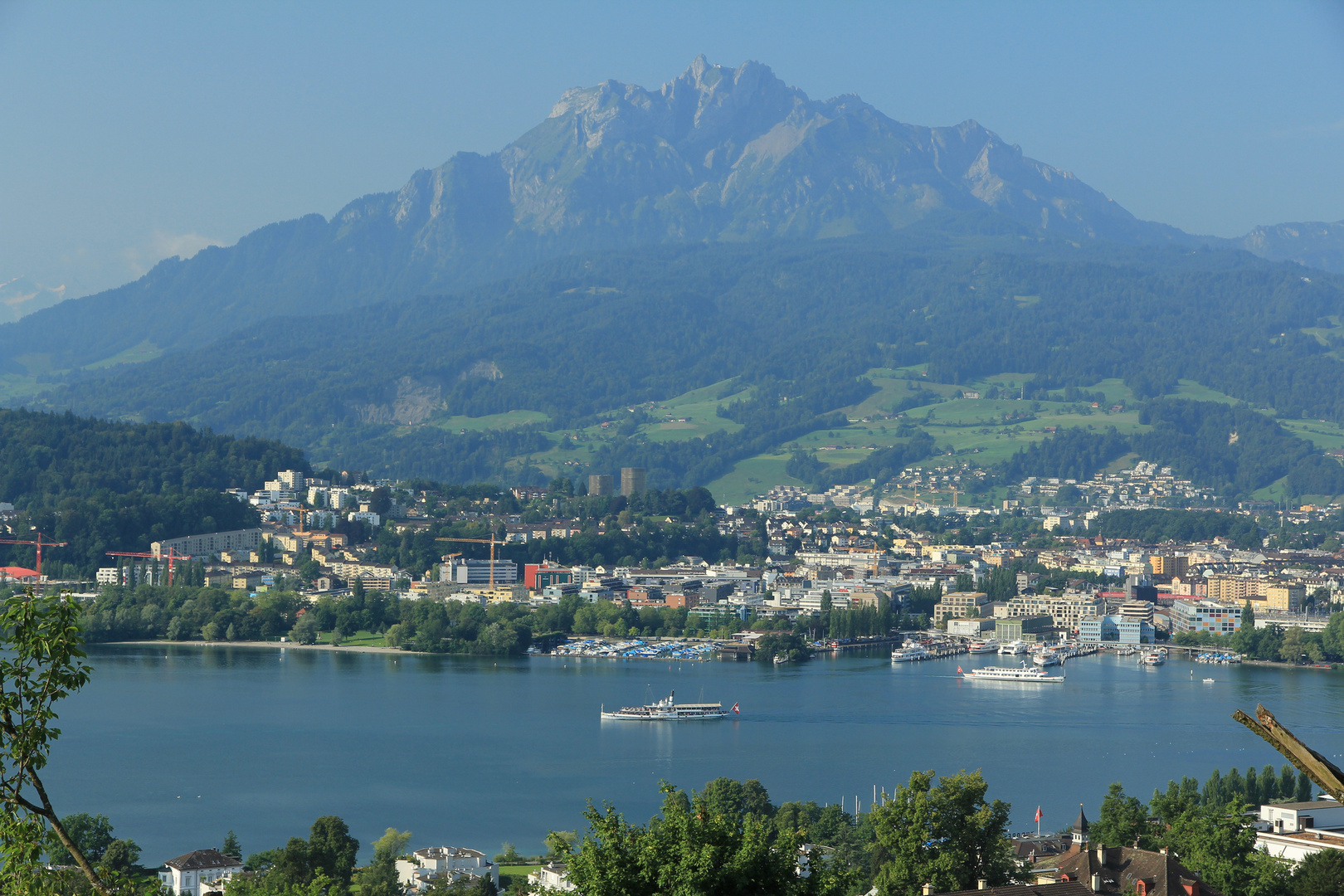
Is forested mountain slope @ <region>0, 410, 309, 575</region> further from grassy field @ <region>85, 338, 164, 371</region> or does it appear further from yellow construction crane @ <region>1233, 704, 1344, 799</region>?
grassy field @ <region>85, 338, 164, 371</region>

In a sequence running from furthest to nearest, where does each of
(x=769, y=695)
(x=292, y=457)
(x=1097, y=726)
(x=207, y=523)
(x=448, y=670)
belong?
(x=292, y=457) → (x=207, y=523) → (x=448, y=670) → (x=769, y=695) → (x=1097, y=726)

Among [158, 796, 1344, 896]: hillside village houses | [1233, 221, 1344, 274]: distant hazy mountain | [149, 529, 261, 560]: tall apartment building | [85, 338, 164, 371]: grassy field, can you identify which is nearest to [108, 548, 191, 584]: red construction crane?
[149, 529, 261, 560]: tall apartment building

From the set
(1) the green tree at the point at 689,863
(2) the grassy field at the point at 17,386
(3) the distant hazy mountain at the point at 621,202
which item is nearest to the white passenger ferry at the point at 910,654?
(1) the green tree at the point at 689,863

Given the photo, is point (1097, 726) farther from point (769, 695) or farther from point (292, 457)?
point (292, 457)

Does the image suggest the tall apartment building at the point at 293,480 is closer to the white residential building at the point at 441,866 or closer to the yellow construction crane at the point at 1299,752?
the white residential building at the point at 441,866

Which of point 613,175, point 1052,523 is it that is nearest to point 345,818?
point 1052,523

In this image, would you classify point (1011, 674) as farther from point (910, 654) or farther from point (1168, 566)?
point (1168, 566)

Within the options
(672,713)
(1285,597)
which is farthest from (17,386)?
(672,713)
